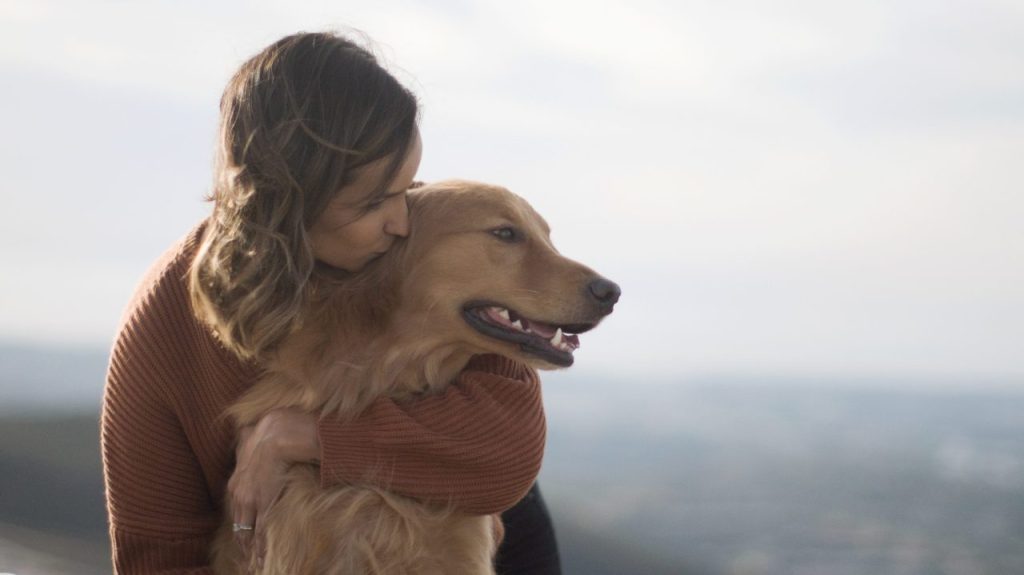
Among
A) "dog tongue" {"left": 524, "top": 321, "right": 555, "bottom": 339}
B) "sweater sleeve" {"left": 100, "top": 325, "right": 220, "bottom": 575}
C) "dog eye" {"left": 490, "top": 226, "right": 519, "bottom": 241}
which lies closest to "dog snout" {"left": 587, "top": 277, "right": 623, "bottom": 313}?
"dog tongue" {"left": 524, "top": 321, "right": 555, "bottom": 339}

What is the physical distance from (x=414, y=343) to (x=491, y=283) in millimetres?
216

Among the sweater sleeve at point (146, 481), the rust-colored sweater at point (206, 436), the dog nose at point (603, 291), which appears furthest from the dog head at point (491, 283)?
the sweater sleeve at point (146, 481)

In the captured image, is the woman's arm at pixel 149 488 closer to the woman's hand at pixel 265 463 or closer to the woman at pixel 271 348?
the woman at pixel 271 348

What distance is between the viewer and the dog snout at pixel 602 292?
2359 mm

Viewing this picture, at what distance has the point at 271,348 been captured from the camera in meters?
2.35

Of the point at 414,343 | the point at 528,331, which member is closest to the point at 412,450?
the point at 414,343

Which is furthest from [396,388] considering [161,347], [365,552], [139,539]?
[139,539]

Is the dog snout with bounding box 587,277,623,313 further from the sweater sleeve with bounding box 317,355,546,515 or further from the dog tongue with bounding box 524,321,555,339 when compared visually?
the sweater sleeve with bounding box 317,355,546,515

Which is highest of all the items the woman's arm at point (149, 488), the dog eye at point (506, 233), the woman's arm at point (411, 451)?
the dog eye at point (506, 233)

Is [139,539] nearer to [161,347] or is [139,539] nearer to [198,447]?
[198,447]

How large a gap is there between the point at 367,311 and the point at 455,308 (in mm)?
197

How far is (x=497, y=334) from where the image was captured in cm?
238

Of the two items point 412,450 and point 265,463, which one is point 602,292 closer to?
point 412,450

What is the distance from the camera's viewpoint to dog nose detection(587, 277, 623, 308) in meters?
2.36
